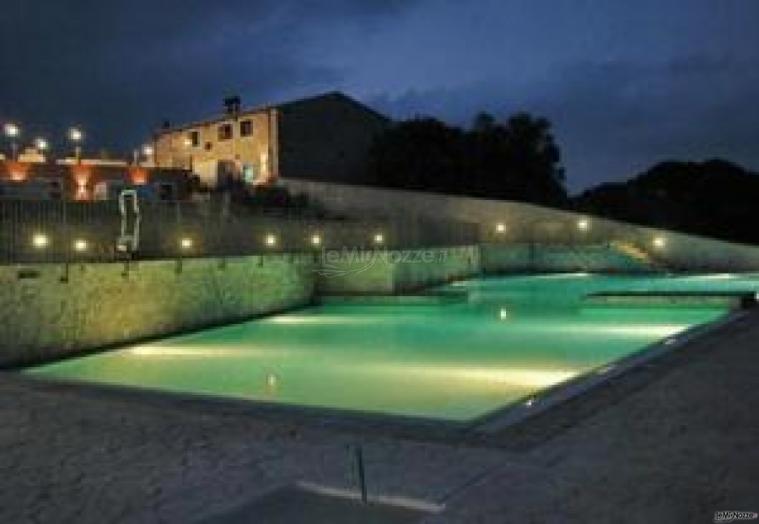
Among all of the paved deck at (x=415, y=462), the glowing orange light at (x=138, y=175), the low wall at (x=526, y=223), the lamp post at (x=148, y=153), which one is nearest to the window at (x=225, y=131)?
the lamp post at (x=148, y=153)

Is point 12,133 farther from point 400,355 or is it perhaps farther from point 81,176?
point 400,355

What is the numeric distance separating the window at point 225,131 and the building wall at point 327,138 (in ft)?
12.2

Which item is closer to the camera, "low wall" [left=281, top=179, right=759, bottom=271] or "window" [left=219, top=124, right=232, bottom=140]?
"low wall" [left=281, top=179, right=759, bottom=271]

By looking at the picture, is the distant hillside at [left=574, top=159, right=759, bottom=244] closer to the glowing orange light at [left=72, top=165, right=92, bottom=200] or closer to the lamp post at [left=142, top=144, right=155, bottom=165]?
the lamp post at [left=142, top=144, right=155, bottom=165]

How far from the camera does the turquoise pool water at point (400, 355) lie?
396 inches

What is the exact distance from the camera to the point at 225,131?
3828 centimetres

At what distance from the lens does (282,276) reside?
67.7ft

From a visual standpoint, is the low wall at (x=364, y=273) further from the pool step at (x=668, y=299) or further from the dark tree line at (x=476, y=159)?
the dark tree line at (x=476, y=159)

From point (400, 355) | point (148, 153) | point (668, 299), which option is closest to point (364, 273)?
point (668, 299)

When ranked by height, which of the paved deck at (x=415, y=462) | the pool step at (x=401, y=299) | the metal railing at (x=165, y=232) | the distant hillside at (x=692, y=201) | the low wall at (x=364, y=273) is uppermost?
the distant hillside at (x=692, y=201)

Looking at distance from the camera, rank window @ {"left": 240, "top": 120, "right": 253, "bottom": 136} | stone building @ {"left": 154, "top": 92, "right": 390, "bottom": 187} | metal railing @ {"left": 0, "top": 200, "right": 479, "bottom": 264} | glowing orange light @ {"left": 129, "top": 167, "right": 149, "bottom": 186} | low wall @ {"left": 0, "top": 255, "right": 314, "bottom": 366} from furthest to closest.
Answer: window @ {"left": 240, "top": 120, "right": 253, "bottom": 136}
stone building @ {"left": 154, "top": 92, "right": 390, "bottom": 187}
glowing orange light @ {"left": 129, "top": 167, "right": 149, "bottom": 186}
metal railing @ {"left": 0, "top": 200, "right": 479, "bottom": 264}
low wall @ {"left": 0, "top": 255, "right": 314, "bottom": 366}

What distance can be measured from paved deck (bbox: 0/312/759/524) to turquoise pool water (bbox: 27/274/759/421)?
78.0 inches

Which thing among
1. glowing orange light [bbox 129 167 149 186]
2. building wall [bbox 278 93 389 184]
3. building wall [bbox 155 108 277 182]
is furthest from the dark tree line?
glowing orange light [bbox 129 167 149 186]

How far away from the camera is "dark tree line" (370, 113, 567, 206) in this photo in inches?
1501
